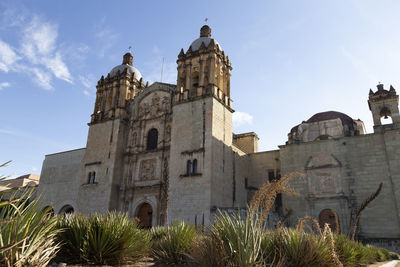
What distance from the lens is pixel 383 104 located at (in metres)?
19.2

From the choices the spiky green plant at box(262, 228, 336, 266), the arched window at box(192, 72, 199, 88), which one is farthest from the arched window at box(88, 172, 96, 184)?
the spiky green plant at box(262, 228, 336, 266)

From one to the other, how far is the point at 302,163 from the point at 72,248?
1620 cm

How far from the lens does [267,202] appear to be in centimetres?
448

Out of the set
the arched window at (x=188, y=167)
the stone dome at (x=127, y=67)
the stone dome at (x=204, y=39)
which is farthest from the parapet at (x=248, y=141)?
the stone dome at (x=127, y=67)

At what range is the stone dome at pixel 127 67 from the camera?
27636mm

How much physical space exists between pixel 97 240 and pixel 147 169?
660 inches

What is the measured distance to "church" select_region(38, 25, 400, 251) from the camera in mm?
17500

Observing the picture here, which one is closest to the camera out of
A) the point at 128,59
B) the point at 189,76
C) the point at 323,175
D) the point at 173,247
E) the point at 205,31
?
the point at 173,247

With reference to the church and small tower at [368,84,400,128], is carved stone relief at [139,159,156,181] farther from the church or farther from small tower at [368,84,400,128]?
small tower at [368,84,400,128]

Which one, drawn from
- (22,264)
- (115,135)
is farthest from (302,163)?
(22,264)

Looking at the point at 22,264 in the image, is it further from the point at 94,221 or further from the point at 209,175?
the point at 209,175

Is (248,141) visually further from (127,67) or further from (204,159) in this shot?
(127,67)

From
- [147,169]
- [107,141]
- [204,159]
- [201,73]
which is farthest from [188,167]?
[107,141]

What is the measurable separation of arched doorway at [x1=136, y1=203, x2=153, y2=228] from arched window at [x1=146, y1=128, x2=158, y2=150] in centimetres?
431
